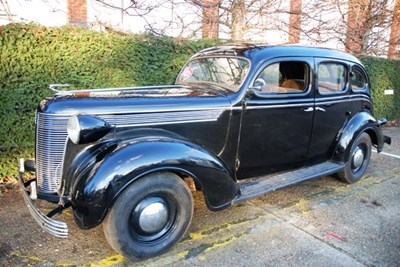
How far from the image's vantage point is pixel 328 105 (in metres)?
4.27

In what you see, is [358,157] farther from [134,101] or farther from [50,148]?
[50,148]

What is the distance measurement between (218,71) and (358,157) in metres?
2.47

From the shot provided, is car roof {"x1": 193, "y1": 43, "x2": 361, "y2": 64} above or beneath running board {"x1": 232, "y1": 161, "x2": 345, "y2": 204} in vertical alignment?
above

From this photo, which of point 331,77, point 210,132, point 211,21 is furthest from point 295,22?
point 210,132

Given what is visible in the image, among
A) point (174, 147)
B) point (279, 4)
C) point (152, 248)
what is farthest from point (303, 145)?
point (279, 4)

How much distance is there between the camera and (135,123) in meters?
3.00

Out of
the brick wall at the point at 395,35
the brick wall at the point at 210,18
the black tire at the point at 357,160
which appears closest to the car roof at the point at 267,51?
the black tire at the point at 357,160

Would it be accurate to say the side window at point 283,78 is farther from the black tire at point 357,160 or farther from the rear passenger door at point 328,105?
the black tire at point 357,160

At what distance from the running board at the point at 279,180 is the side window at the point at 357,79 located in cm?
115

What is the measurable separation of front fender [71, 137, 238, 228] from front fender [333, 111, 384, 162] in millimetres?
2258

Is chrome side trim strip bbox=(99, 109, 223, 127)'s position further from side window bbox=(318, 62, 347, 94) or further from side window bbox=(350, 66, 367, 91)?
side window bbox=(350, 66, 367, 91)

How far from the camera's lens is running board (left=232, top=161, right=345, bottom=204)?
350 centimetres

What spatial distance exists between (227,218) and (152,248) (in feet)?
3.48

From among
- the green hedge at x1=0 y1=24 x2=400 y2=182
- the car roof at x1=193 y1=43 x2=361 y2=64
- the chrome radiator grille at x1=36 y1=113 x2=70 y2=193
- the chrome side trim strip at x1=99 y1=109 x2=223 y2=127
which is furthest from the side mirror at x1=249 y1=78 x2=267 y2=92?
the green hedge at x1=0 y1=24 x2=400 y2=182
